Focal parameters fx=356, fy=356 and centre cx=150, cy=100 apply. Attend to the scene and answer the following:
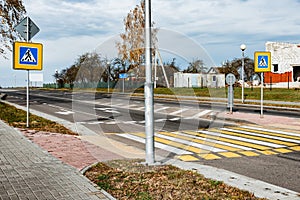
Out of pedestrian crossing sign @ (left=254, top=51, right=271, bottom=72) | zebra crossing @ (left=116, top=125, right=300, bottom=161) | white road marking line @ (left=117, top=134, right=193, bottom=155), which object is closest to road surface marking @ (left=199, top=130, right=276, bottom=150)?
zebra crossing @ (left=116, top=125, right=300, bottom=161)

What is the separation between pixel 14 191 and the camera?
208 inches

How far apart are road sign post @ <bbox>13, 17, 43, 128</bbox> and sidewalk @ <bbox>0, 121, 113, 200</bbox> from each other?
14.5 ft

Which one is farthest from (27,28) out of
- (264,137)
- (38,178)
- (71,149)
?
(264,137)

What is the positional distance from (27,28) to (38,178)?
804 centimetres

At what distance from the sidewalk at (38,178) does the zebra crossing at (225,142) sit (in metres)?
2.97

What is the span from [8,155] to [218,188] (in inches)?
198

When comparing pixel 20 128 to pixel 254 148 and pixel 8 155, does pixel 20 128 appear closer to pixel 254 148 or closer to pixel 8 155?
pixel 8 155

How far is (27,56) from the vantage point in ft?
41.2

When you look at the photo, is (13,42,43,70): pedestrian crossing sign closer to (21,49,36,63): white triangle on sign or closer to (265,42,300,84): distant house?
(21,49,36,63): white triangle on sign

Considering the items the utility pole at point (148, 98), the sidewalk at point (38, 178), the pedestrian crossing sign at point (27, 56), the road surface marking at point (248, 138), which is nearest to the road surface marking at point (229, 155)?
the road surface marking at point (248, 138)

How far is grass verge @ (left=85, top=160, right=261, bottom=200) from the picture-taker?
5.10m

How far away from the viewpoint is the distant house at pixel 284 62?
51562 millimetres

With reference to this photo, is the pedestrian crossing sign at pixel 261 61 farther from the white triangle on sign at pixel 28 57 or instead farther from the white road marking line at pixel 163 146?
the white triangle on sign at pixel 28 57

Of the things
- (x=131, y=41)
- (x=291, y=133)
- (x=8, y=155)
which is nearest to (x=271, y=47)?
(x=131, y=41)
